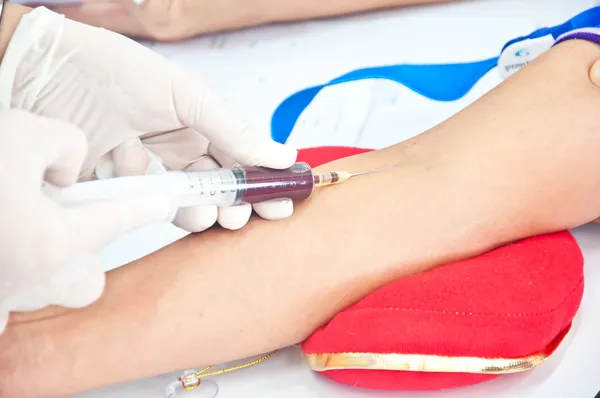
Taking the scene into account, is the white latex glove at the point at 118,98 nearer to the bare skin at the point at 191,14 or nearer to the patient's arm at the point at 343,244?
the patient's arm at the point at 343,244

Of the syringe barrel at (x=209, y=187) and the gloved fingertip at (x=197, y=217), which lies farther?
the gloved fingertip at (x=197, y=217)

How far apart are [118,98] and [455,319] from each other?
55 centimetres

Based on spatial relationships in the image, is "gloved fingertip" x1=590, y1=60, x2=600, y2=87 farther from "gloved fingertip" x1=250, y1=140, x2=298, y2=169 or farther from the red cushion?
"gloved fingertip" x1=250, y1=140, x2=298, y2=169

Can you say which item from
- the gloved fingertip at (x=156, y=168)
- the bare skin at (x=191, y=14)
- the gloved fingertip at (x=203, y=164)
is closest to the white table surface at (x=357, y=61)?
the bare skin at (x=191, y=14)

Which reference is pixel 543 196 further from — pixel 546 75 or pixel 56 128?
pixel 56 128

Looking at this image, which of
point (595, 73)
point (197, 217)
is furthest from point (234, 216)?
point (595, 73)

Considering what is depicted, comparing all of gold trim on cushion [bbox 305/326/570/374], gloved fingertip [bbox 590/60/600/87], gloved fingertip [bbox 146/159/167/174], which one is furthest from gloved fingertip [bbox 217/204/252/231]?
gloved fingertip [bbox 590/60/600/87]

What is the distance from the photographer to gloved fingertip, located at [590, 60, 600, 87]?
92cm

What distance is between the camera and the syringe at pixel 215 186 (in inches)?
27.1

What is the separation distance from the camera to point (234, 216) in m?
0.83

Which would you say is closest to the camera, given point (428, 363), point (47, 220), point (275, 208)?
point (47, 220)

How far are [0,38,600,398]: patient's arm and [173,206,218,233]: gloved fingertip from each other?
0.16 feet

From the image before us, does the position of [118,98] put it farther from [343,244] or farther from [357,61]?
[357,61]

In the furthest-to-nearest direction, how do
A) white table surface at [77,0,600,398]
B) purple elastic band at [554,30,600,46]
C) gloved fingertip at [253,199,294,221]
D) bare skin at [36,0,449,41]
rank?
bare skin at [36,0,449,41]
white table surface at [77,0,600,398]
purple elastic band at [554,30,600,46]
gloved fingertip at [253,199,294,221]
